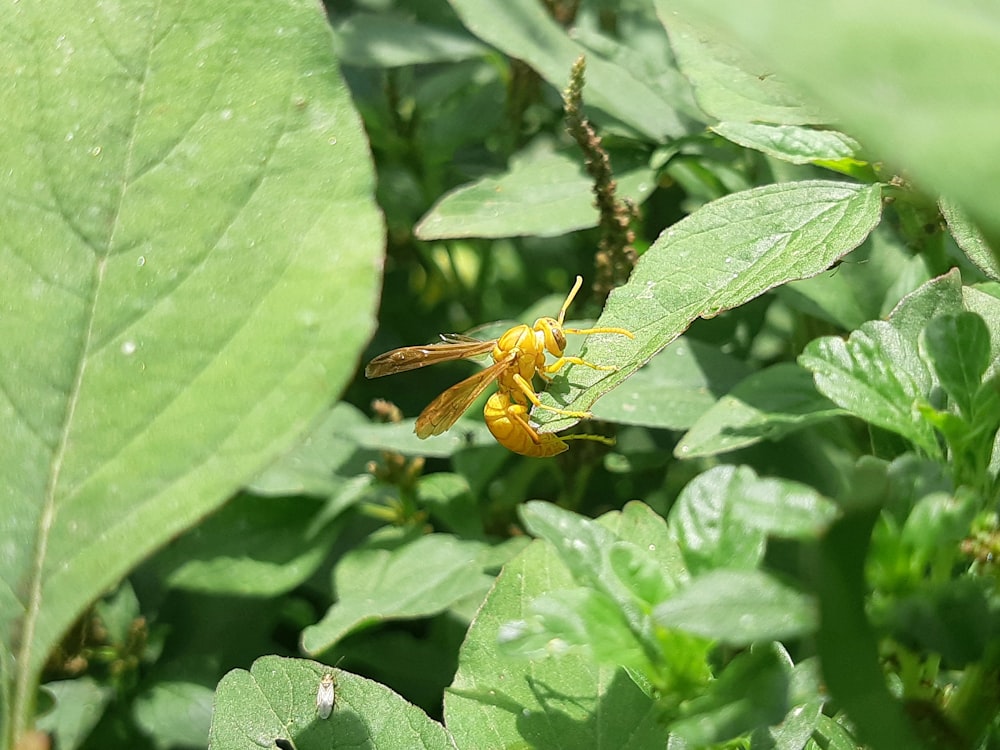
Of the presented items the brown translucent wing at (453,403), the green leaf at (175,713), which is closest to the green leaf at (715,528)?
the brown translucent wing at (453,403)

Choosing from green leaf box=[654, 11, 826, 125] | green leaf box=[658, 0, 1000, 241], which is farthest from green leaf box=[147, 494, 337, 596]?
green leaf box=[658, 0, 1000, 241]

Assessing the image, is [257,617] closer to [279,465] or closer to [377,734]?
[279,465]

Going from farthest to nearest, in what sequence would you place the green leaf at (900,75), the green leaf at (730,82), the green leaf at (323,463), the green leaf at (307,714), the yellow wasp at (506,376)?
the green leaf at (323,463) < the yellow wasp at (506,376) < the green leaf at (730,82) < the green leaf at (307,714) < the green leaf at (900,75)

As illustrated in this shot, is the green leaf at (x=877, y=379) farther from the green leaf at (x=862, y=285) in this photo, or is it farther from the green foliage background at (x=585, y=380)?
the green leaf at (x=862, y=285)

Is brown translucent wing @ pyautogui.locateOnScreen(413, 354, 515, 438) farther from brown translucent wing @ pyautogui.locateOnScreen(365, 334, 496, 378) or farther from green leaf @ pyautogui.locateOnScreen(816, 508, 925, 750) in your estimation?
green leaf @ pyautogui.locateOnScreen(816, 508, 925, 750)

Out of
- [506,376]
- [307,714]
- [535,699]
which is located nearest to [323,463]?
[506,376]

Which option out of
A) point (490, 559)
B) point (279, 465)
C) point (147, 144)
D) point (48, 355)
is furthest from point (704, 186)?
point (48, 355)

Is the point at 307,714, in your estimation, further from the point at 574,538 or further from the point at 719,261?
the point at 719,261
